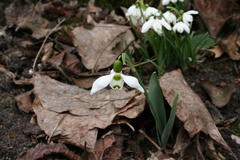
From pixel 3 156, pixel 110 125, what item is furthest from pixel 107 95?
pixel 3 156

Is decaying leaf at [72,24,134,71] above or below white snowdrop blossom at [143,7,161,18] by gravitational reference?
below

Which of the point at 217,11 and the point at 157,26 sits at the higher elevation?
the point at 157,26

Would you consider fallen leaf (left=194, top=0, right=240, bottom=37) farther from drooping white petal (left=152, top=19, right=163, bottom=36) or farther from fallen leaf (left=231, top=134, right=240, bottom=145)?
fallen leaf (left=231, top=134, right=240, bottom=145)

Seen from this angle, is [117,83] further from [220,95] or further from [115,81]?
[220,95]

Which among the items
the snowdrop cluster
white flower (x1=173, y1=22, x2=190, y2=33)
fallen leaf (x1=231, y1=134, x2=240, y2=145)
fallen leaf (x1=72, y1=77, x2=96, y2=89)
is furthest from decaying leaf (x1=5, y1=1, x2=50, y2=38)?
fallen leaf (x1=231, y1=134, x2=240, y2=145)

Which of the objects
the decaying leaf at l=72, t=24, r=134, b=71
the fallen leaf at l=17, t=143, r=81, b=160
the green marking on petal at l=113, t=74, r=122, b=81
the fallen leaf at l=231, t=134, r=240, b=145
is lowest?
the fallen leaf at l=231, t=134, r=240, b=145

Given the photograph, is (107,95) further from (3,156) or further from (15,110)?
(3,156)

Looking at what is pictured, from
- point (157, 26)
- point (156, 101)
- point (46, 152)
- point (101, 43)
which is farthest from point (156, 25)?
point (46, 152)
